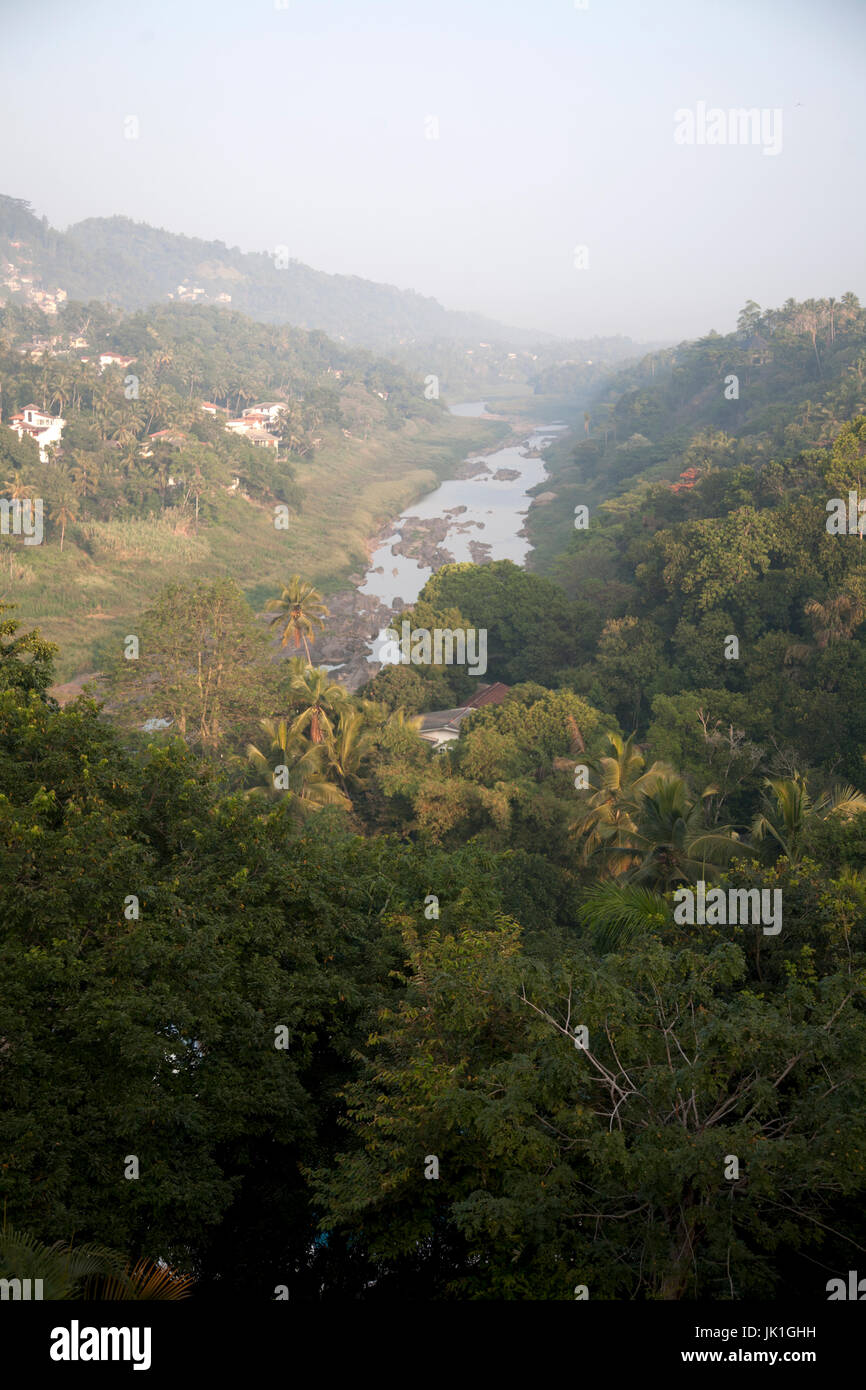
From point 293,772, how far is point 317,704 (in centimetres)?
410

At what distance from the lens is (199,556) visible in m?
62.9

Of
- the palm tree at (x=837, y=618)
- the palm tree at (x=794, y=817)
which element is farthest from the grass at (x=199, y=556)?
the palm tree at (x=794, y=817)

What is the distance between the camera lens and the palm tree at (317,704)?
3073cm

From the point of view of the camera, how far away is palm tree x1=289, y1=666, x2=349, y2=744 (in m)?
30.7

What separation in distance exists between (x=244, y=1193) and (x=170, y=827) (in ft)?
17.6

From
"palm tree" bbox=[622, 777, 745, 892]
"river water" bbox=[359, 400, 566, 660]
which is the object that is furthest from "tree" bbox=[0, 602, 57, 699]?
"river water" bbox=[359, 400, 566, 660]

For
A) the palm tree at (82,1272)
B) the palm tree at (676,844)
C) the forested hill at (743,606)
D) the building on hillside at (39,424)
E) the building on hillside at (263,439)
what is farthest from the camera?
the building on hillside at (263,439)

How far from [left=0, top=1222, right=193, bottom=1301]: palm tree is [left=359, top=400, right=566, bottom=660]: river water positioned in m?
45.5

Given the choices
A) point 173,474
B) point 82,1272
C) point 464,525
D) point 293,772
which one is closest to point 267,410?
point 464,525

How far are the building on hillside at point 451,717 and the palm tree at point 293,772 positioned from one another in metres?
5.24

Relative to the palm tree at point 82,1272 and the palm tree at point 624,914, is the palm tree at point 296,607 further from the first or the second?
the palm tree at point 82,1272

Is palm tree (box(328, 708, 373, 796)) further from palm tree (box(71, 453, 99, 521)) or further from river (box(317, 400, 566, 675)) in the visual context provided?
palm tree (box(71, 453, 99, 521))

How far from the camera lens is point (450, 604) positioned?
1799 inches

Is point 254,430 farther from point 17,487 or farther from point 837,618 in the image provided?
point 837,618
